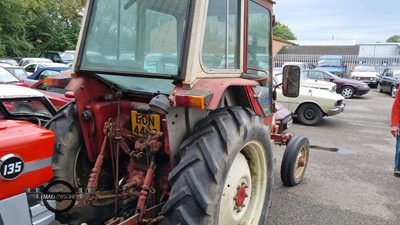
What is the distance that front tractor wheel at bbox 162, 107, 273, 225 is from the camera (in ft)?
7.55

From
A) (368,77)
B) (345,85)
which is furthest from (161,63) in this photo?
(368,77)

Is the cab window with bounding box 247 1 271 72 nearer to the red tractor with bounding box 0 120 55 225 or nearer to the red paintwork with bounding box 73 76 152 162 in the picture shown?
the red paintwork with bounding box 73 76 152 162

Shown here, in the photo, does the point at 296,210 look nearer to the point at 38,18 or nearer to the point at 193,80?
the point at 193,80

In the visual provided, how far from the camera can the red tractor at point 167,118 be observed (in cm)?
238

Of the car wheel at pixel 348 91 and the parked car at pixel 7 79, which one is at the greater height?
the parked car at pixel 7 79

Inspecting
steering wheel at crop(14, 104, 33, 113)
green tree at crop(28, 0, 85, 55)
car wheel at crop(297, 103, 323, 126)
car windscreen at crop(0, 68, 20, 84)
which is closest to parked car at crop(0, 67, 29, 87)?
car windscreen at crop(0, 68, 20, 84)

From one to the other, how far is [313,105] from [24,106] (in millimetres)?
7955

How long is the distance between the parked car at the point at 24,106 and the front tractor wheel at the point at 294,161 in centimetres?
322

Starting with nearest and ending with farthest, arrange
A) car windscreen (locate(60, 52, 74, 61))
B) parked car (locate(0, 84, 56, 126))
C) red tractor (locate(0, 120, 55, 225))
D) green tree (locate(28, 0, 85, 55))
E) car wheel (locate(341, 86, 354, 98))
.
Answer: red tractor (locate(0, 120, 55, 225)), parked car (locate(0, 84, 56, 126)), car wheel (locate(341, 86, 354, 98)), car windscreen (locate(60, 52, 74, 61)), green tree (locate(28, 0, 85, 55))

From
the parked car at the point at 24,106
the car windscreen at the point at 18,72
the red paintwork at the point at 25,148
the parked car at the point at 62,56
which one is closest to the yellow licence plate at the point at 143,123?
the red paintwork at the point at 25,148

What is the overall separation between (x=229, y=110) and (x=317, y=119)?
8.21m

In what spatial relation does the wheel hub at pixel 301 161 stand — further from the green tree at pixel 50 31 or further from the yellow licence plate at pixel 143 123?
the green tree at pixel 50 31

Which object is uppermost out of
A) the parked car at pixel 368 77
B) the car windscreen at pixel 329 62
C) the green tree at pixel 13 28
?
the green tree at pixel 13 28

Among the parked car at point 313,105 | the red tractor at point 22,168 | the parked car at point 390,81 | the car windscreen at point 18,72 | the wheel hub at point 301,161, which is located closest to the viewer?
the red tractor at point 22,168
